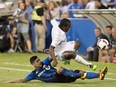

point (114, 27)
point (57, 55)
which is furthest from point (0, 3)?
point (57, 55)

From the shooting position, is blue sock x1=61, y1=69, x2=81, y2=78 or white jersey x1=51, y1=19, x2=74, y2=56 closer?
blue sock x1=61, y1=69, x2=81, y2=78

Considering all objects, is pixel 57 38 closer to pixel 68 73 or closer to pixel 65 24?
pixel 65 24

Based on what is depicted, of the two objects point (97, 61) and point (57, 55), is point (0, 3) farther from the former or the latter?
point (57, 55)

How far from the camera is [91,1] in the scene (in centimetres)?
2186

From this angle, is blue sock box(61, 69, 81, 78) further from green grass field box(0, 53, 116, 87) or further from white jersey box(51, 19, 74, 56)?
white jersey box(51, 19, 74, 56)

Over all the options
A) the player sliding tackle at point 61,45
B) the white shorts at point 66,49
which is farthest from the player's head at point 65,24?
the white shorts at point 66,49

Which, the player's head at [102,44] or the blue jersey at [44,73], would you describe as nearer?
the blue jersey at [44,73]

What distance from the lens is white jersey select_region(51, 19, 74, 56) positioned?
1267 cm

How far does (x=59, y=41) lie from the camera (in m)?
12.8

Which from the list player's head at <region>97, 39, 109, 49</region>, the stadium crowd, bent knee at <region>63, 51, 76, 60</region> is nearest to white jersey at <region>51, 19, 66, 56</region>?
bent knee at <region>63, 51, 76, 60</region>

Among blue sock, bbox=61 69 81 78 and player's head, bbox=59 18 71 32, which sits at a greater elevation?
player's head, bbox=59 18 71 32

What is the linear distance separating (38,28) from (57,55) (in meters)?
9.45

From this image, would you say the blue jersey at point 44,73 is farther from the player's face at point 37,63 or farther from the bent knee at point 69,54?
the bent knee at point 69,54

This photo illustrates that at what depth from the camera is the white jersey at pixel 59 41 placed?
1267 centimetres
